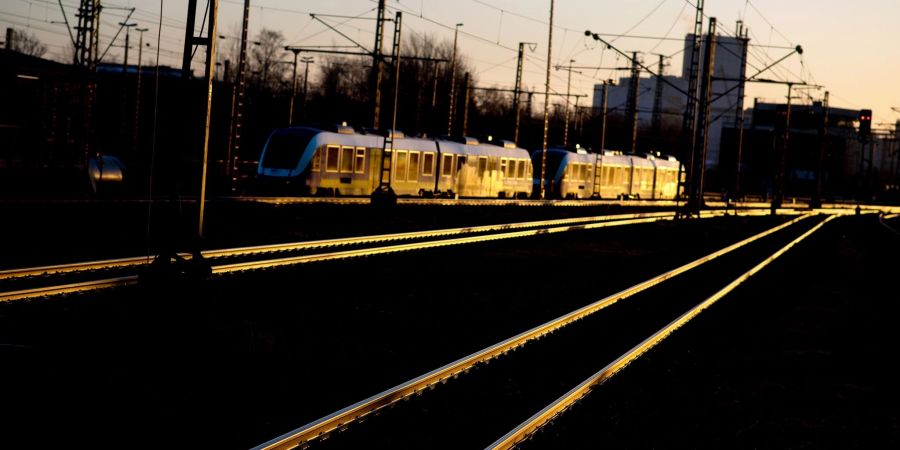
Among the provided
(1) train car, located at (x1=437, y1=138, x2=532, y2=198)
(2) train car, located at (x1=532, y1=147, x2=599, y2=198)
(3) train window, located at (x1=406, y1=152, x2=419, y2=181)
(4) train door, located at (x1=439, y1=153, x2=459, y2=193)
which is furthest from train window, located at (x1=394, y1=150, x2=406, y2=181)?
(2) train car, located at (x1=532, y1=147, x2=599, y2=198)

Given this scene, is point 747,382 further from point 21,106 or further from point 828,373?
point 21,106

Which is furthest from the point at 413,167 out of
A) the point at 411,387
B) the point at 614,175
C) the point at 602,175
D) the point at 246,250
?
the point at 411,387

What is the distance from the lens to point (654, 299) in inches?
723

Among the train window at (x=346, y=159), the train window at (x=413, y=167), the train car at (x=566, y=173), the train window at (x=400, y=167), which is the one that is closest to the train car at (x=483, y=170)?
the train window at (x=413, y=167)

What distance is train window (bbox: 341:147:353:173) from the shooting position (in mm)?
40250

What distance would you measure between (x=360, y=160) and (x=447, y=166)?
7.68 m

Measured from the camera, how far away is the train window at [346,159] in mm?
40250

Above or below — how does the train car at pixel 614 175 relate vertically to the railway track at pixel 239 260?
above

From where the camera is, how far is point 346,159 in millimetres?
Answer: 40594

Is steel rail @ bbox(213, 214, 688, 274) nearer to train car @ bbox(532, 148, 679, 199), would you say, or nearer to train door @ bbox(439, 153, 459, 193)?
train door @ bbox(439, 153, 459, 193)

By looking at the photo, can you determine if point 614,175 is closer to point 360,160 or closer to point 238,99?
point 360,160

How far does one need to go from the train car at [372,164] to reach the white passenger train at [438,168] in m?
0.04

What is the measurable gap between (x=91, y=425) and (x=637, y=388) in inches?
207

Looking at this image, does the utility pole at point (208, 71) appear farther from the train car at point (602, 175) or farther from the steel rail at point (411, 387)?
the train car at point (602, 175)
